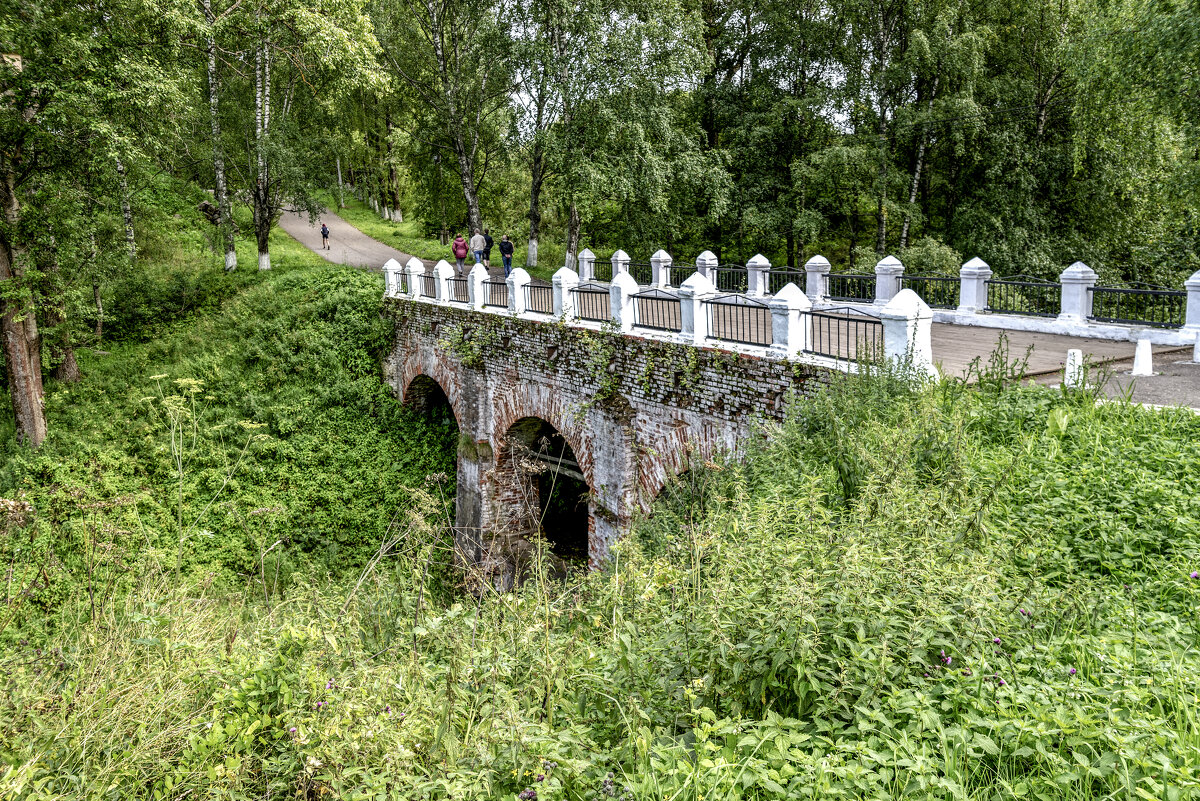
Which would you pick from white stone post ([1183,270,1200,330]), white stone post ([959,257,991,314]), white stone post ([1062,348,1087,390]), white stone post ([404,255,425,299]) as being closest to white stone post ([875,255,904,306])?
white stone post ([959,257,991,314])

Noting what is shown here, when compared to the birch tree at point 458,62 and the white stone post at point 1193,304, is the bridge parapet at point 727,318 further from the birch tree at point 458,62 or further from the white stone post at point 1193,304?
the birch tree at point 458,62

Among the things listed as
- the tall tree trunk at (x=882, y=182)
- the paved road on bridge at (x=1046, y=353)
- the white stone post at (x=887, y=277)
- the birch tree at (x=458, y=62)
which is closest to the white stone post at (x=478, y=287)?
the paved road on bridge at (x=1046, y=353)

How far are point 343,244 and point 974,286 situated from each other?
2810 centimetres

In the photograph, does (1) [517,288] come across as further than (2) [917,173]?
No

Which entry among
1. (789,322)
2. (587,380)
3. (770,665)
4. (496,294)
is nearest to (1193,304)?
(789,322)

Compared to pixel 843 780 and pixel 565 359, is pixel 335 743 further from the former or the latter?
pixel 565 359

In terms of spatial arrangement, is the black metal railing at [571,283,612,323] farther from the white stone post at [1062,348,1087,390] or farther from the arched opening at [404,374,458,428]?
the arched opening at [404,374,458,428]

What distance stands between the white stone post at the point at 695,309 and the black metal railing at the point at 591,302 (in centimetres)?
215

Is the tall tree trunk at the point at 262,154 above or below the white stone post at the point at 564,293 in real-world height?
above

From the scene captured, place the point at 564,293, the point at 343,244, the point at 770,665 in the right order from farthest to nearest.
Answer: the point at 343,244
the point at 564,293
the point at 770,665

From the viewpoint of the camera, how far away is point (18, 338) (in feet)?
43.0

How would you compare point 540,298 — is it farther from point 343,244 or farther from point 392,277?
point 343,244

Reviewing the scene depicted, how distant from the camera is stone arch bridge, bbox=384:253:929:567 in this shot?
855 centimetres

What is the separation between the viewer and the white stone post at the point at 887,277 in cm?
1334
